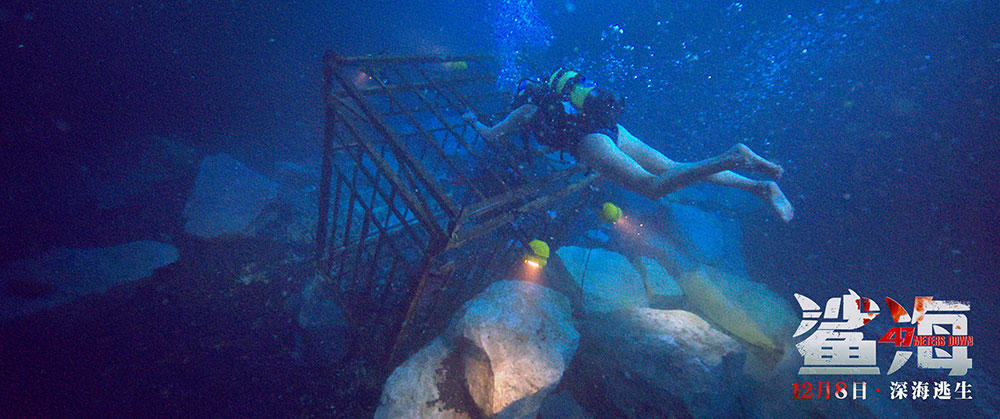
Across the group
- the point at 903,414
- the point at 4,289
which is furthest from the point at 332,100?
the point at 903,414

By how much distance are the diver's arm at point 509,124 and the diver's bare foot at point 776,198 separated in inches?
105

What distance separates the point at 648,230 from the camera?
24.2 feet

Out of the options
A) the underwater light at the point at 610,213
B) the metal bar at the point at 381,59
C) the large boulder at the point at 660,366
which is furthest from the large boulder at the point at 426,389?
the metal bar at the point at 381,59

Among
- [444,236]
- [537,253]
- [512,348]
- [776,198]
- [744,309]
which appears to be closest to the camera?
[444,236]

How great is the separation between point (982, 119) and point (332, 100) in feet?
40.8

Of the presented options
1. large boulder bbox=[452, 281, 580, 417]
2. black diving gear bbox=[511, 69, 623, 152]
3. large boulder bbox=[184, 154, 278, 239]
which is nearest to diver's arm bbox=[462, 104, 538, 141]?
black diving gear bbox=[511, 69, 623, 152]

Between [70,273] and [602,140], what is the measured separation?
6178 mm

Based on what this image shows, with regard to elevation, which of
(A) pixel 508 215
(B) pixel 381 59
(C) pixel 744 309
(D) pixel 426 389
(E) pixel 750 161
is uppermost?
(B) pixel 381 59


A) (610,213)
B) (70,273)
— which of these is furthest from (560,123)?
(70,273)

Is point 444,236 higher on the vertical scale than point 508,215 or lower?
lower

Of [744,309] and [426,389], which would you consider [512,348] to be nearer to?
[426,389]

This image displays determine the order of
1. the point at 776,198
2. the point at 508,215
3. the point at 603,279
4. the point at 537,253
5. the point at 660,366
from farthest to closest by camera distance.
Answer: the point at 603,279, the point at 537,253, the point at 776,198, the point at 660,366, the point at 508,215

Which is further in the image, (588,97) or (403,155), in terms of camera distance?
(588,97)

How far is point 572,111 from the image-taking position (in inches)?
140
